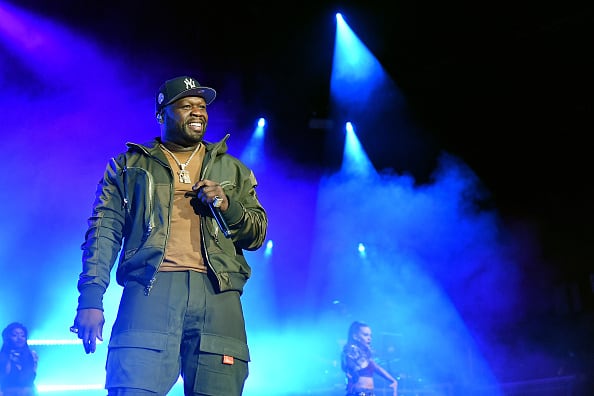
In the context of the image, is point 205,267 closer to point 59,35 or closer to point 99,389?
point 99,389

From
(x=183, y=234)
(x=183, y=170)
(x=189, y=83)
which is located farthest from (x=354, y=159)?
(x=183, y=234)

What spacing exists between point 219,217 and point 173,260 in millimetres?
267

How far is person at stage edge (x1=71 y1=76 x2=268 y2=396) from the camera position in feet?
7.68

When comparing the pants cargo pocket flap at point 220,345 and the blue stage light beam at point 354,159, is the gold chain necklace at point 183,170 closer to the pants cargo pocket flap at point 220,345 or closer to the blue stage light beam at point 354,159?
the pants cargo pocket flap at point 220,345

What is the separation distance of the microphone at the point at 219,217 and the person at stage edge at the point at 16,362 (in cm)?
653

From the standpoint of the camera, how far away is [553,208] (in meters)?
11.3

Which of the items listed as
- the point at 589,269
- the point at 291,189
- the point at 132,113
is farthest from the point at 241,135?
the point at 589,269

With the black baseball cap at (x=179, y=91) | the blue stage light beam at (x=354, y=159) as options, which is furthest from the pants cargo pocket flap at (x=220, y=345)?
the blue stage light beam at (x=354, y=159)

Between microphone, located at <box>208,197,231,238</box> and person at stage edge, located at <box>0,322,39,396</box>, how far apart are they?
21.4ft

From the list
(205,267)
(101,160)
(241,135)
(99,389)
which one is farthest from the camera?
(241,135)

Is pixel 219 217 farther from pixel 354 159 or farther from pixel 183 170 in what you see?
pixel 354 159

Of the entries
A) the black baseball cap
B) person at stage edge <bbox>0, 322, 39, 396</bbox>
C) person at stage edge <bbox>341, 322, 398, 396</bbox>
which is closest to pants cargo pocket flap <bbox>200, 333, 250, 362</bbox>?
the black baseball cap

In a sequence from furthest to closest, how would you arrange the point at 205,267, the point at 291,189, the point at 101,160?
the point at 291,189, the point at 101,160, the point at 205,267

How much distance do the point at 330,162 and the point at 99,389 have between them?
7.53m
